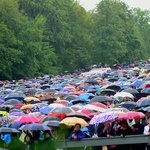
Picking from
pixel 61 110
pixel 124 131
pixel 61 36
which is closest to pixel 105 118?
pixel 124 131

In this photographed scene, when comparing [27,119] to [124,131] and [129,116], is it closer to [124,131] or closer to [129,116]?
[129,116]

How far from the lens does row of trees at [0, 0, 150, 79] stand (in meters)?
69.9

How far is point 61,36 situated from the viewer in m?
81.0

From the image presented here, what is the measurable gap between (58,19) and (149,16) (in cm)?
6974

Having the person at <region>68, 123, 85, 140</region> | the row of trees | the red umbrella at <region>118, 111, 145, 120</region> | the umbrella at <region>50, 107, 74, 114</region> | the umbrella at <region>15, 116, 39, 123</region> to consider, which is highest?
the row of trees

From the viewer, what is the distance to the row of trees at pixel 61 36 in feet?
229

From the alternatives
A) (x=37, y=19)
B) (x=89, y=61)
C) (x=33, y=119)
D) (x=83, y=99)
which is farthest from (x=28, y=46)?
(x=33, y=119)

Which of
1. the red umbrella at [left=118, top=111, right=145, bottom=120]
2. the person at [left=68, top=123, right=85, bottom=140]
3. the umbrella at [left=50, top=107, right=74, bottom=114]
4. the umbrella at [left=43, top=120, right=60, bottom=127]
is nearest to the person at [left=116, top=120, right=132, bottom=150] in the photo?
the red umbrella at [left=118, top=111, right=145, bottom=120]

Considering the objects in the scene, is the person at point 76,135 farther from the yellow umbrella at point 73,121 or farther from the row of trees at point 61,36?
the row of trees at point 61,36

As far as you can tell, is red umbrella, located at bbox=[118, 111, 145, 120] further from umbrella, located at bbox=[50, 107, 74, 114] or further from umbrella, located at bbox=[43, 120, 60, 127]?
umbrella, located at bbox=[50, 107, 74, 114]

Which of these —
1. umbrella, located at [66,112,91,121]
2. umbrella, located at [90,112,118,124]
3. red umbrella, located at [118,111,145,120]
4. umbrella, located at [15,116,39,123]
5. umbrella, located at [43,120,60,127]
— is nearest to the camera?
red umbrella, located at [118,111,145,120]

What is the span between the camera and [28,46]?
2751 inches

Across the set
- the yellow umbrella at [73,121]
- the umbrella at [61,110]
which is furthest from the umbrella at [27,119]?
the umbrella at [61,110]

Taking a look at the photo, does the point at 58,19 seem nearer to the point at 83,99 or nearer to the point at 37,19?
the point at 37,19
